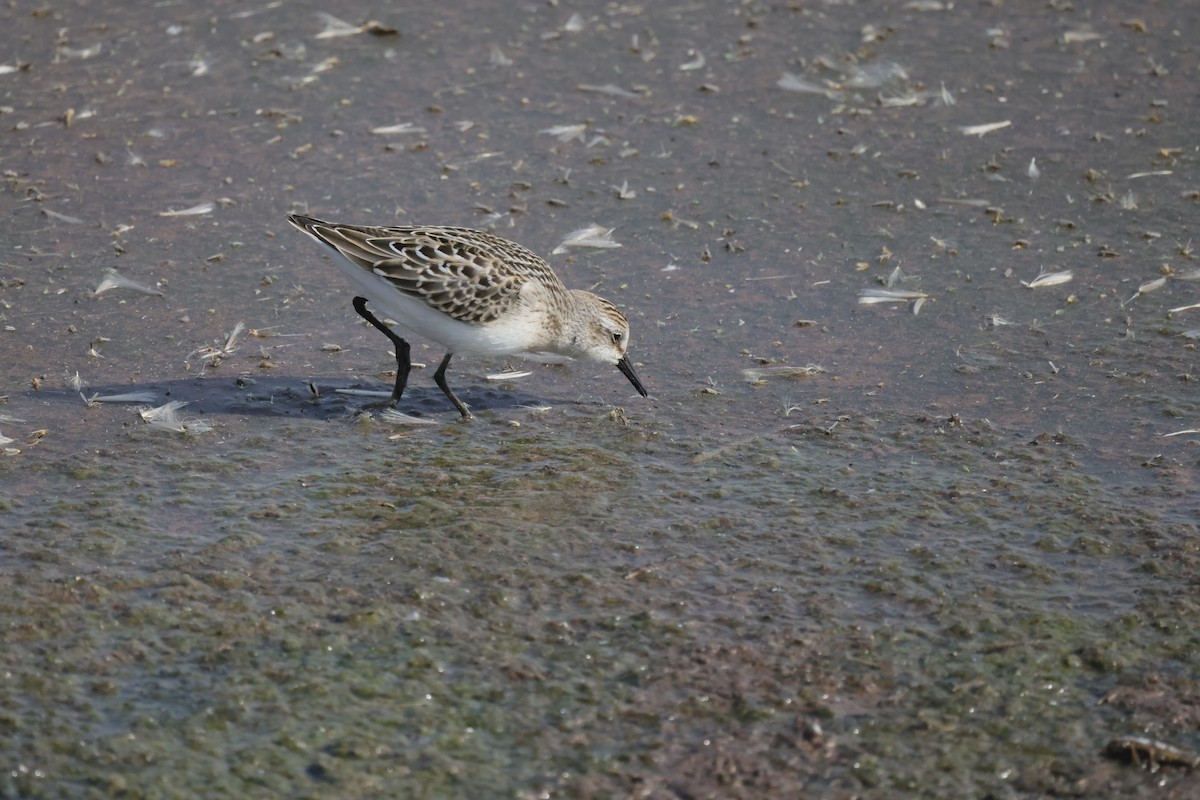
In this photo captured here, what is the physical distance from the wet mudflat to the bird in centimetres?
41

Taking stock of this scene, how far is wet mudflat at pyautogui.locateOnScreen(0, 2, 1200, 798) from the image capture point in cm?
558

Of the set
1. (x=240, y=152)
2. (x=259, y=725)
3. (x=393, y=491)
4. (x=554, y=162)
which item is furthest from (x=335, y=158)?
(x=259, y=725)

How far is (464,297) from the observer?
8.05 metres

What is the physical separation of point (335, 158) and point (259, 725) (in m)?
6.79

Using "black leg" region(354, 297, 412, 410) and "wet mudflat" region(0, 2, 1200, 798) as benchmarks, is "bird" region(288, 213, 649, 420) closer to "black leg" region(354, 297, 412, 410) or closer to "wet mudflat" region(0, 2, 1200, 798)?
"black leg" region(354, 297, 412, 410)

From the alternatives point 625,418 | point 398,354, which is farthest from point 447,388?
point 625,418

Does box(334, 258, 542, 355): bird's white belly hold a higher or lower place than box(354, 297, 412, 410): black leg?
higher

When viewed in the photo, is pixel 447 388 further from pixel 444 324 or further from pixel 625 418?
pixel 625 418

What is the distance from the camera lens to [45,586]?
20.8 feet

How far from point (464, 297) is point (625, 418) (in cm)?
117

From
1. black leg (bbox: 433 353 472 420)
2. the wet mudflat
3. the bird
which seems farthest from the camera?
black leg (bbox: 433 353 472 420)

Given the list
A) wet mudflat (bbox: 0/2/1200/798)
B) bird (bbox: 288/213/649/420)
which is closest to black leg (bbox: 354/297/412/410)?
bird (bbox: 288/213/649/420)

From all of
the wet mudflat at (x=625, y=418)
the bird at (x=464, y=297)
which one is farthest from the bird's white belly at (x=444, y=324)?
the wet mudflat at (x=625, y=418)

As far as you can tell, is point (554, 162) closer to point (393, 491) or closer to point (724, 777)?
point (393, 491)
